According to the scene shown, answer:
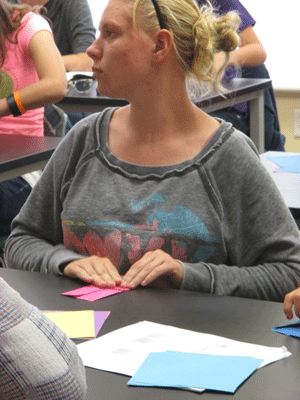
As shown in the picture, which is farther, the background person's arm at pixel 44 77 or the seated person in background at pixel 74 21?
the seated person in background at pixel 74 21

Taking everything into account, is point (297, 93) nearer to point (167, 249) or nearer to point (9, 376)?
point (167, 249)

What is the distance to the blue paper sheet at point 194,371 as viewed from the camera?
0.92 m

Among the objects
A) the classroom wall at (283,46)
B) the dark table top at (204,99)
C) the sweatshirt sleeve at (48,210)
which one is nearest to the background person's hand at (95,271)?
the sweatshirt sleeve at (48,210)

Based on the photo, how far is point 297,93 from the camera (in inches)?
198

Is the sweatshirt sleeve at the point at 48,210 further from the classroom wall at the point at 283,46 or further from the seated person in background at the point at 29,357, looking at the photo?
the classroom wall at the point at 283,46

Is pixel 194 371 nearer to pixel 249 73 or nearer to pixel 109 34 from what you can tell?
pixel 109 34

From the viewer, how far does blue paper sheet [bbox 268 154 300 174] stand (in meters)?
2.39

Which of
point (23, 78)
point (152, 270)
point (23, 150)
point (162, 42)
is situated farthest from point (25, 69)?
point (152, 270)

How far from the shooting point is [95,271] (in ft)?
4.50

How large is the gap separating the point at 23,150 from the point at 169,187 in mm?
909

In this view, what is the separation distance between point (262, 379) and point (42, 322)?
446 mm

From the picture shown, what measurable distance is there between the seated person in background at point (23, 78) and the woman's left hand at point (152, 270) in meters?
1.11

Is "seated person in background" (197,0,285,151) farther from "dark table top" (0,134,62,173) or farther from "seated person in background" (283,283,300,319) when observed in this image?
"seated person in background" (283,283,300,319)

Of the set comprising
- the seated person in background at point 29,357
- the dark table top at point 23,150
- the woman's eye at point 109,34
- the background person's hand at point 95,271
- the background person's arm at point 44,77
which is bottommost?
the dark table top at point 23,150
